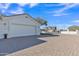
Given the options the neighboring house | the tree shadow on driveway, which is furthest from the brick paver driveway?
the neighboring house

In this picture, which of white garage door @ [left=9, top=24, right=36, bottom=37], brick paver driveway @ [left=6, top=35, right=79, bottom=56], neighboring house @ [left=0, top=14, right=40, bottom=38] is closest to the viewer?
brick paver driveway @ [left=6, top=35, right=79, bottom=56]

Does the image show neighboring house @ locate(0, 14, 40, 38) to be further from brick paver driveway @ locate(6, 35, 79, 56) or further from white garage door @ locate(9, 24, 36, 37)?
brick paver driveway @ locate(6, 35, 79, 56)

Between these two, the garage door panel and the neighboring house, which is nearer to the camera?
the neighboring house

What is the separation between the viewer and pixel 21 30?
11680 mm

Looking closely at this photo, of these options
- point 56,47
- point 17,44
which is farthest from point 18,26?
point 56,47

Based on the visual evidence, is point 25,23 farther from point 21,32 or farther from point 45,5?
point 45,5

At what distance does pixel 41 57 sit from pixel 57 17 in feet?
6.84

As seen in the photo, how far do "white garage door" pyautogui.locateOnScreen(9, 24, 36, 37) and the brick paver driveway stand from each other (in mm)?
1015

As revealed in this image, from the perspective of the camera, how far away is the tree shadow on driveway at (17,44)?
898cm

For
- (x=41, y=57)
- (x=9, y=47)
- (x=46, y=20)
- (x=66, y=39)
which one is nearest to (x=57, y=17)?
(x=46, y=20)

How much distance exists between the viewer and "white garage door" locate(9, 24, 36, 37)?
11.2 m

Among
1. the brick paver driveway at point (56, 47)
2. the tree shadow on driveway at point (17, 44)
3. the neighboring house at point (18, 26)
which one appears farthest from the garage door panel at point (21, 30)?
the brick paver driveway at point (56, 47)

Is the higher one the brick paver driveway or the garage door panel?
the garage door panel

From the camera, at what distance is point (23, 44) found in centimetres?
1037
